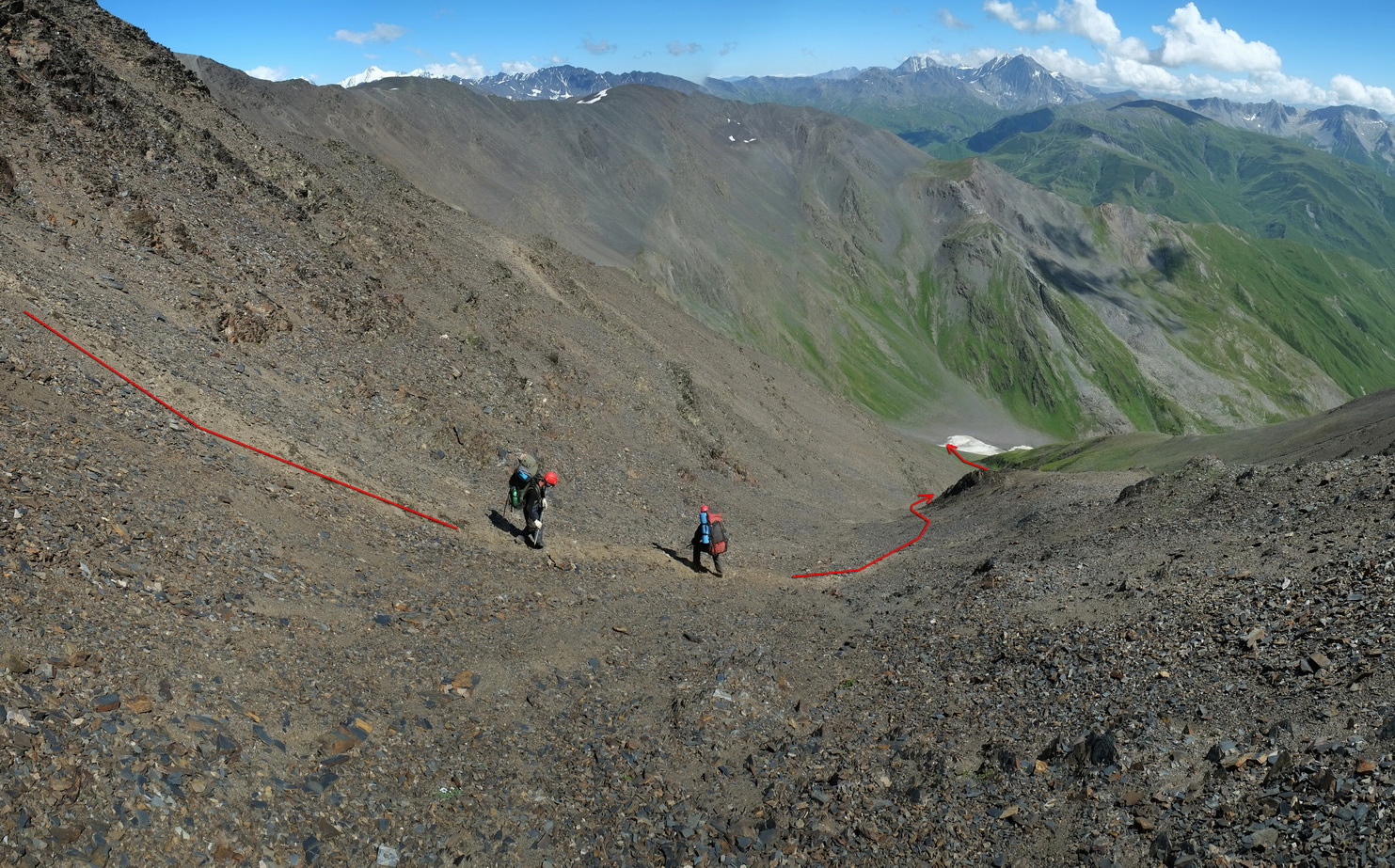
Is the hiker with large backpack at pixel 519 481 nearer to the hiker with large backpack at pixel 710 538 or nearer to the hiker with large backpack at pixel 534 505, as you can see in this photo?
the hiker with large backpack at pixel 534 505

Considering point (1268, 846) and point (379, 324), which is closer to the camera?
point (1268, 846)

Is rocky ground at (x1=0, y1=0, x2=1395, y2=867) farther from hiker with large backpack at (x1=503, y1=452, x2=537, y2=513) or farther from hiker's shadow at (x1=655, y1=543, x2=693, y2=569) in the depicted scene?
hiker with large backpack at (x1=503, y1=452, x2=537, y2=513)

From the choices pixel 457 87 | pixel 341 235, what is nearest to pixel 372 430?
pixel 341 235

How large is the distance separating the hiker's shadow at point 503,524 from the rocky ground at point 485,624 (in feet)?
1.88

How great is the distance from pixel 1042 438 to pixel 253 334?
550ft

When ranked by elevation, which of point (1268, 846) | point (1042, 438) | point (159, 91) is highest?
point (1042, 438)

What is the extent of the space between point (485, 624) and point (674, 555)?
10133 mm

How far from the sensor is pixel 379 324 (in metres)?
30.4

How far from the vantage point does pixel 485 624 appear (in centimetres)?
1678

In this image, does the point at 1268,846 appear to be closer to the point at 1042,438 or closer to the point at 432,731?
the point at 432,731

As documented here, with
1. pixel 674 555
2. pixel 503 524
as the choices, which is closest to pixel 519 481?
pixel 503 524

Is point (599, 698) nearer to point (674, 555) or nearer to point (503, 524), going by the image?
point (503, 524)

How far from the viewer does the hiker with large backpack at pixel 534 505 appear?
21594mm

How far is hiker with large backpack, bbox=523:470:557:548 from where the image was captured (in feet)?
70.8
